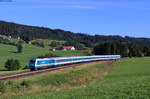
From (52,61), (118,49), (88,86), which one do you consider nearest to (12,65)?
(52,61)

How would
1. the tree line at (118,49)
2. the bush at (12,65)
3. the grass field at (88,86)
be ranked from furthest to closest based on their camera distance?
the tree line at (118,49) < the bush at (12,65) < the grass field at (88,86)

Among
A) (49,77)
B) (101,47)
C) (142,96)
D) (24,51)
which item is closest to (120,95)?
(142,96)

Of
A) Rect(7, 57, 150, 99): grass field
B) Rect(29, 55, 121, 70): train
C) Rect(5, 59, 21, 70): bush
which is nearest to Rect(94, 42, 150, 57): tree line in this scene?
Rect(29, 55, 121, 70): train

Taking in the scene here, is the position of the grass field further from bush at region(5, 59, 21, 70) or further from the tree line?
the tree line

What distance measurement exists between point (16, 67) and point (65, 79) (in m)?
39.7

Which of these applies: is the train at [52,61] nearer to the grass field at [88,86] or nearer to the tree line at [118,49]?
the grass field at [88,86]

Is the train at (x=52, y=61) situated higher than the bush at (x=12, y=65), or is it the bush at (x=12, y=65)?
the train at (x=52, y=61)

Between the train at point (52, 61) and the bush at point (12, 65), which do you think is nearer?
the train at point (52, 61)

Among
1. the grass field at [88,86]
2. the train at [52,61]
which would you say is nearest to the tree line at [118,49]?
the train at [52,61]

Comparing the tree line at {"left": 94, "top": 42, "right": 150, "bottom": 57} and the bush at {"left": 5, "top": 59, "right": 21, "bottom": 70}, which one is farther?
the tree line at {"left": 94, "top": 42, "right": 150, "bottom": 57}

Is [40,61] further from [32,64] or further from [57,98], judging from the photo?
Answer: [57,98]

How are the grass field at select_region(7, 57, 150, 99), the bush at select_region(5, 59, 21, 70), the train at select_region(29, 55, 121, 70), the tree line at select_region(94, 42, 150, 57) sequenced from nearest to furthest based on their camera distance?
the grass field at select_region(7, 57, 150, 99)
the train at select_region(29, 55, 121, 70)
the bush at select_region(5, 59, 21, 70)
the tree line at select_region(94, 42, 150, 57)

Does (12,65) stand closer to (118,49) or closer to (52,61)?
(52,61)

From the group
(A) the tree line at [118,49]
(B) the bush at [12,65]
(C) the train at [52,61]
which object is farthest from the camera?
(A) the tree line at [118,49]
